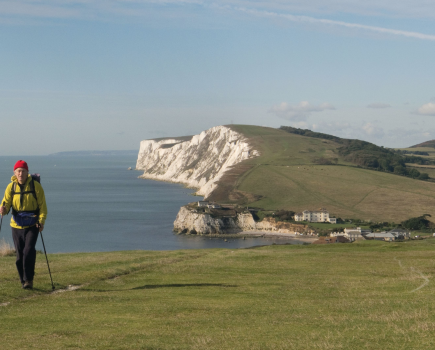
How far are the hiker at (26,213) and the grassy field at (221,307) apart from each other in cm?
68

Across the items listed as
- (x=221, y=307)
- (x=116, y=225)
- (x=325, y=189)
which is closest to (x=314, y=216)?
(x=325, y=189)

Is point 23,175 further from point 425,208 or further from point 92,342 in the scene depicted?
point 425,208

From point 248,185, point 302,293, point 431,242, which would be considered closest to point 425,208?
point 248,185

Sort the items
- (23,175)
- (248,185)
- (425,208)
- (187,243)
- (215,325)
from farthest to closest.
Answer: (248,185) < (425,208) < (187,243) < (23,175) < (215,325)

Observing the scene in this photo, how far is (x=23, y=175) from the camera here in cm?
988

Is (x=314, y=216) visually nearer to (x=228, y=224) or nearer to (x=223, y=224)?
(x=228, y=224)

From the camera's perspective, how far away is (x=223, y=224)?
10531 centimetres

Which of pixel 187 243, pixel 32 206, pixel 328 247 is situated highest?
pixel 32 206

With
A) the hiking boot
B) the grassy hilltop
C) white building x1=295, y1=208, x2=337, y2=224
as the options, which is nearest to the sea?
white building x1=295, y1=208, x2=337, y2=224

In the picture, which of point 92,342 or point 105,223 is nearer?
point 92,342

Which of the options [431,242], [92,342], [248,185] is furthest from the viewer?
[248,185]

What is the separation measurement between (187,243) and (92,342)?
78484 mm

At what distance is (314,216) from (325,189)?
798 inches

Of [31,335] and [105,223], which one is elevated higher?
[31,335]
